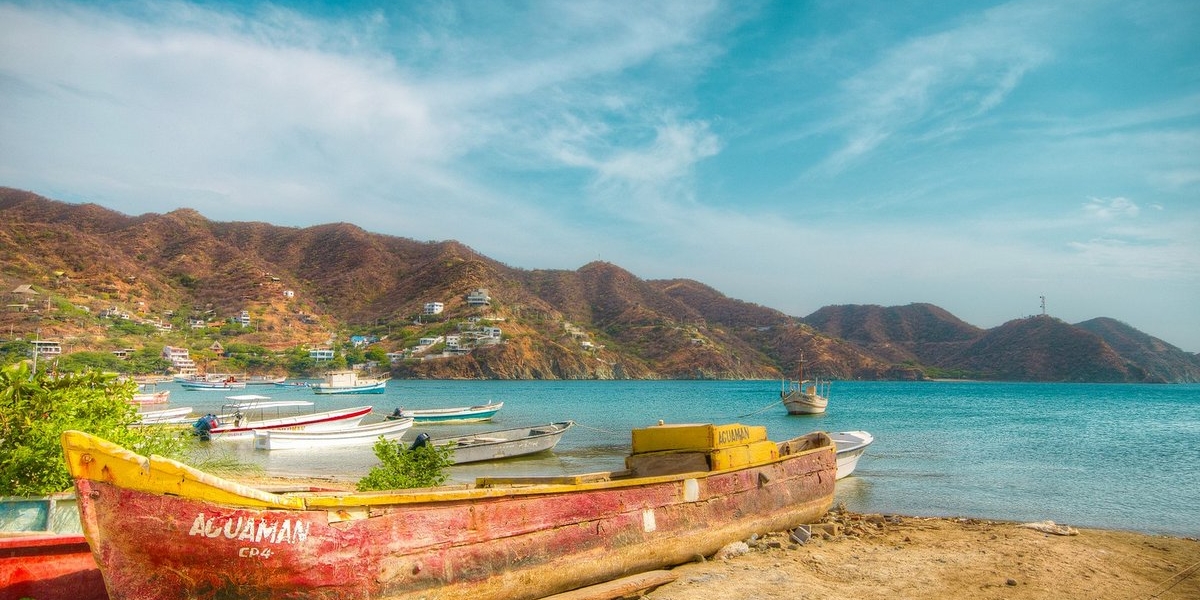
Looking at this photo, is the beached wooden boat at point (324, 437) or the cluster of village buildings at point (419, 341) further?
the cluster of village buildings at point (419, 341)

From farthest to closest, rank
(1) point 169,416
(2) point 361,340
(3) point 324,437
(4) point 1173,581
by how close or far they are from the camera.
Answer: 1. (2) point 361,340
2. (1) point 169,416
3. (3) point 324,437
4. (4) point 1173,581

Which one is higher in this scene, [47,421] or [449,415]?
[47,421]

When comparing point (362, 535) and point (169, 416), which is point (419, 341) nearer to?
point (169, 416)

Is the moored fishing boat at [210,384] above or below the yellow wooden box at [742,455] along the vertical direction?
below

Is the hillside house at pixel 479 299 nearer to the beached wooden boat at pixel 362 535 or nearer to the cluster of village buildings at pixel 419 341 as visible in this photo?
the cluster of village buildings at pixel 419 341

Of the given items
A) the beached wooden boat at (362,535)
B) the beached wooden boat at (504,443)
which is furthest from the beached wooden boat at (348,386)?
the beached wooden boat at (362,535)

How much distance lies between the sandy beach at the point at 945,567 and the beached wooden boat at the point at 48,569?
244 inches

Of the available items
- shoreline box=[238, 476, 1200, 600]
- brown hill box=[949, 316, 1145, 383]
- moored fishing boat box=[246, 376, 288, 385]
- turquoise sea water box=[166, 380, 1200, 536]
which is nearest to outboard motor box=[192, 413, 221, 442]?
Result: turquoise sea water box=[166, 380, 1200, 536]

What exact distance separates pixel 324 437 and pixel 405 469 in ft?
64.6

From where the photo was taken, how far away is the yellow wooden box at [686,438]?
35.1 ft

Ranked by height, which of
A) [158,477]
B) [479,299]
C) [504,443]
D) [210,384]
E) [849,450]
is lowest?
[210,384]

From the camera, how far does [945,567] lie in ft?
33.0

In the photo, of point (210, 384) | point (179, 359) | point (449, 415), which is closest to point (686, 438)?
point (449, 415)

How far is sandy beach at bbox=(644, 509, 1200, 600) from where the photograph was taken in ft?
29.0
